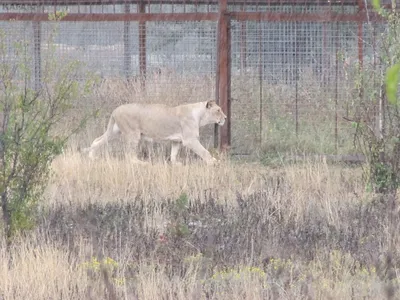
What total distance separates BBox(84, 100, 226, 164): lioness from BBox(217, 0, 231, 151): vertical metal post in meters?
0.22

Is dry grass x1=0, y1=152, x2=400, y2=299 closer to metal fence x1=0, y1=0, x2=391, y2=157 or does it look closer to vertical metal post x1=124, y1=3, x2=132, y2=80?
metal fence x1=0, y1=0, x2=391, y2=157

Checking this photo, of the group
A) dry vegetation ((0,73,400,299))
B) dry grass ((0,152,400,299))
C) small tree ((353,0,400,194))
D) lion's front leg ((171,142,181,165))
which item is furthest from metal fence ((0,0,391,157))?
small tree ((353,0,400,194))

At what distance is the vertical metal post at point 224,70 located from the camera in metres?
12.4

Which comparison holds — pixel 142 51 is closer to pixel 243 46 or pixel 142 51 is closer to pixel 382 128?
pixel 243 46

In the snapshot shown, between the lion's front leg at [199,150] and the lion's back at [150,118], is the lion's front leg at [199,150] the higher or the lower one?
the lower one

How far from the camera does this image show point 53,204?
8.91 meters

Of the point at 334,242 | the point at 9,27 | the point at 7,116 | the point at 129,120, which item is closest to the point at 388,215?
the point at 334,242

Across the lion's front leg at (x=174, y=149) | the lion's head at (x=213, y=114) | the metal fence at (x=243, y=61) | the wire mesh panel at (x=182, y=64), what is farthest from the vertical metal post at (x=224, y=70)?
the lion's front leg at (x=174, y=149)

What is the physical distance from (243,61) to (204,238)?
251 inches

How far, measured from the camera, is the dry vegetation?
5766mm

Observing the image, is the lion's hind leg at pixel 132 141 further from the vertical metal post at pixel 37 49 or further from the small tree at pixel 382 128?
the small tree at pixel 382 128

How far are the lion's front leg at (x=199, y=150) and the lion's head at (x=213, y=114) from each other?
0.99 feet

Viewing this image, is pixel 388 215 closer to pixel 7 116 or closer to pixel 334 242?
pixel 334 242

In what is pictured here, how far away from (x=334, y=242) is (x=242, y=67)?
6.53 m
